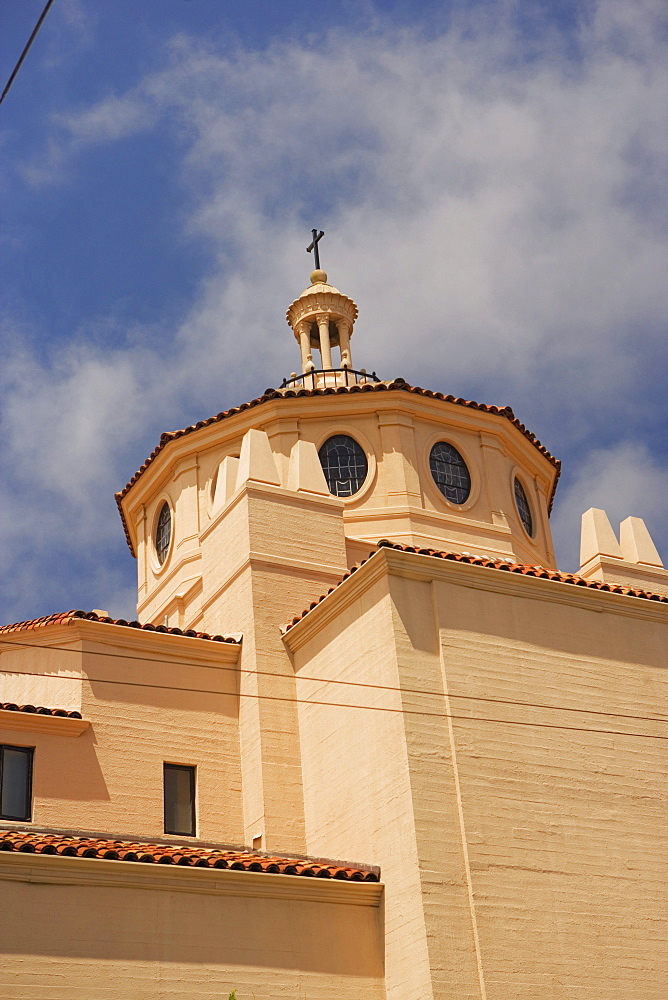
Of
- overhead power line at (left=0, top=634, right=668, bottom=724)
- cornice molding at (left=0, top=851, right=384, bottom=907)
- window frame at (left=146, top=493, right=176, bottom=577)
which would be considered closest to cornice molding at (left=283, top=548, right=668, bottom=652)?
overhead power line at (left=0, top=634, right=668, bottom=724)

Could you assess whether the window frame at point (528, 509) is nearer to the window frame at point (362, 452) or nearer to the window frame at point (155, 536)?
the window frame at point (362, 452)

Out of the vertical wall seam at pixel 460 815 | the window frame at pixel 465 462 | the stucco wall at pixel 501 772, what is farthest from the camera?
the window frame at pixel 465 462

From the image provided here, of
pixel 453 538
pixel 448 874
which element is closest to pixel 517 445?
pixel 453 538

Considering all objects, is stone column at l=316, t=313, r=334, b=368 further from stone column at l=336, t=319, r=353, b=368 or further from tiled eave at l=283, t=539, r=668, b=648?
tiled eave at l=283, t=539, r=668, b=648

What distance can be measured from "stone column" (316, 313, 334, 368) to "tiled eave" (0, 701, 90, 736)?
10897 millimetres

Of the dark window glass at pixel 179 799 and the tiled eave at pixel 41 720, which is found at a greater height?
the tiled eave at pixel 41 720

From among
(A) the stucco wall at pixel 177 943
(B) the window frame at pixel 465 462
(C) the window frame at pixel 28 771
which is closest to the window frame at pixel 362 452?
(B) the window frame at pixel 465 462

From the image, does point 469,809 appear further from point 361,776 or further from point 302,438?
point 302,438

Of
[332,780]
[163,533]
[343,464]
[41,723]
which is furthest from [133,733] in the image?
[163,533]

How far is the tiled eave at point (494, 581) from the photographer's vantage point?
52.6ft

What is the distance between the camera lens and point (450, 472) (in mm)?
22750

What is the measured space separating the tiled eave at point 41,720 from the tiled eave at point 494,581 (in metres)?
3.17

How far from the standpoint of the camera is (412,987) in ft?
45.5

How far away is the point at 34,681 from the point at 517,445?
34.3ft
